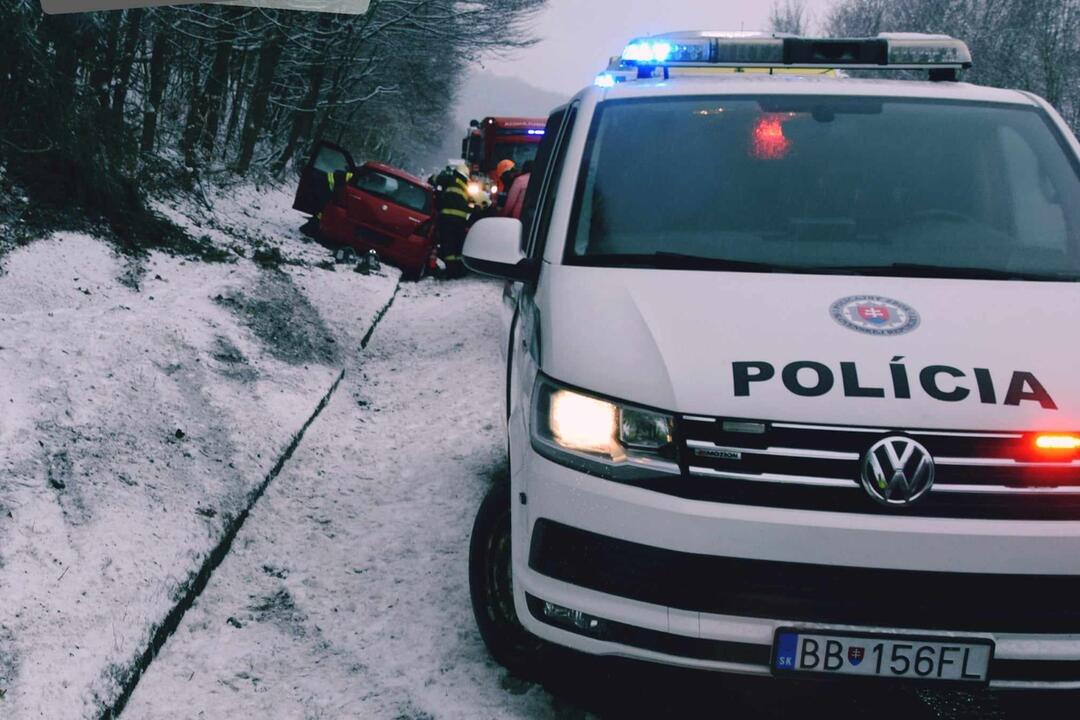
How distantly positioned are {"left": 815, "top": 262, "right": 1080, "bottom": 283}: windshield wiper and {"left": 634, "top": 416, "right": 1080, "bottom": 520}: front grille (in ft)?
2.64

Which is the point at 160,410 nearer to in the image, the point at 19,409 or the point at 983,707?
the point at 19,409

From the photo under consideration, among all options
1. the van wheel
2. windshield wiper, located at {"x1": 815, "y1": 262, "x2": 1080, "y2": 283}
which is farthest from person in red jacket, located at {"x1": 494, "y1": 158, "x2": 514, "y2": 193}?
windshield wiper, located at {"x1": 815, "y1": 262, "x2": 1080, "y2": 283}

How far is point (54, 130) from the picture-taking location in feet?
30.4

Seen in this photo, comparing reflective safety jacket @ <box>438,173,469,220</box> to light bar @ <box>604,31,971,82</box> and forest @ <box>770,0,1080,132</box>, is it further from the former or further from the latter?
forest @ <box>770,0,1080,132</box>

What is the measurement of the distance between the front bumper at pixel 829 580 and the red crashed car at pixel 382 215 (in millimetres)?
12710

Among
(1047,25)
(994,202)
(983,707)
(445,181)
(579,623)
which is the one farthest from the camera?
(1047,25)

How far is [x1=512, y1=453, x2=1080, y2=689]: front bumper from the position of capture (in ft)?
9.22

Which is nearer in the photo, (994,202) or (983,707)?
(983,707)

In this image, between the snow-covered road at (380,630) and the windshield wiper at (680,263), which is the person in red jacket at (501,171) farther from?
the windshield wiper at (680,263)

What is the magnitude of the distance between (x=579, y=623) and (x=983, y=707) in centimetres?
130

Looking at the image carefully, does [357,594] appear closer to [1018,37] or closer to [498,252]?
[498,252]

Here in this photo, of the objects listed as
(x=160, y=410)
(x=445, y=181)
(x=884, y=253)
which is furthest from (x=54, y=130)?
(x=884, y=253)

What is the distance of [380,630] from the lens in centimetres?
430

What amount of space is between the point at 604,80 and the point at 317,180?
40.2ft
